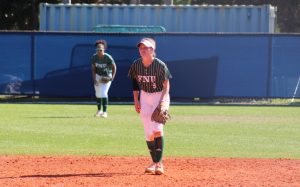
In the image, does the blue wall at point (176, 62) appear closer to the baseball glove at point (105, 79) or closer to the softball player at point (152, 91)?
the baseball glove at point (105, 79)

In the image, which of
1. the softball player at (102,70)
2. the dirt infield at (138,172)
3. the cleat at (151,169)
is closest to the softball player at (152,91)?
the cleat at (151,169)

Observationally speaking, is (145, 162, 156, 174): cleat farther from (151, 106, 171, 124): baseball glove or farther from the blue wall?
the blue wall

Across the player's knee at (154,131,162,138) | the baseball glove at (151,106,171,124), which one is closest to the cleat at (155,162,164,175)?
the player's knee at (154,131,162,138)

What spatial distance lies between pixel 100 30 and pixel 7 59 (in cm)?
335

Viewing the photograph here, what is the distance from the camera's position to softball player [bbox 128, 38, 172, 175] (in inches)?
398

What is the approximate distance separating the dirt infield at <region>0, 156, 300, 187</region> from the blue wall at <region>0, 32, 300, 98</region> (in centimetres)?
1329

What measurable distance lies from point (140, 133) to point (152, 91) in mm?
5387

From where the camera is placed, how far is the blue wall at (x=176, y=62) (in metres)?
25.0

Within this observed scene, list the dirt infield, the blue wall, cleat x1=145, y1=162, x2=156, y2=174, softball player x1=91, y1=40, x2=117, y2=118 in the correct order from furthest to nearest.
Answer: the blue wall → softball player x1=91, y1=40, x2=117, y2=118 → cleat x1=145, y1=162, x2=156, y2=174 → the dirt infield

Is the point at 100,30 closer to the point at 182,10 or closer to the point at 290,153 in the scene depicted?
the point at 182,10

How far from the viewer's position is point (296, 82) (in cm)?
2495

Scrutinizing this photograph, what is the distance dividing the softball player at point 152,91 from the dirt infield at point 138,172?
1.24 ft

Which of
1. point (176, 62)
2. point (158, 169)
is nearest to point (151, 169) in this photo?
point (158, 169)

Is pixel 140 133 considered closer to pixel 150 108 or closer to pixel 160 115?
pixel 150 108
